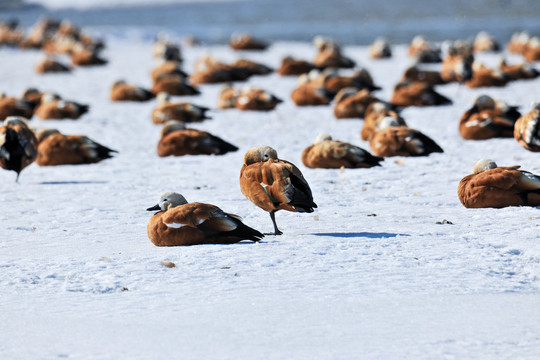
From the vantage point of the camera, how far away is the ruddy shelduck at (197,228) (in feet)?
20.4

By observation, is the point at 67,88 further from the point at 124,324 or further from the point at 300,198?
the point at 124,324

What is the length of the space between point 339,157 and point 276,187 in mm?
3312

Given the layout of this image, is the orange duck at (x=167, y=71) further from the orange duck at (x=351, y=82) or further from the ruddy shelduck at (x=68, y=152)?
Result: the ruddy shelduck at (x=68, y=152)

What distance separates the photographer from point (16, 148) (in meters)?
9.16

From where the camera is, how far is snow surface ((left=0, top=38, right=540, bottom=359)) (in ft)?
14.7

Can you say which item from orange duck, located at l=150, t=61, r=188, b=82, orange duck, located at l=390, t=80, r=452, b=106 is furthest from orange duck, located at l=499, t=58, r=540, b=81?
orange duck, located at l=150, t=61, r=188, b=82

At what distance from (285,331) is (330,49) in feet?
63.2

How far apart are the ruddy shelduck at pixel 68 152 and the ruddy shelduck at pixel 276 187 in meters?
4.26

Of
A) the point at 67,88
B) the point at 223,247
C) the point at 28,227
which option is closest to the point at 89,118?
the point at 67,88

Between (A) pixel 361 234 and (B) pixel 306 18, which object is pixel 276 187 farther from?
(B) pixel 306 18

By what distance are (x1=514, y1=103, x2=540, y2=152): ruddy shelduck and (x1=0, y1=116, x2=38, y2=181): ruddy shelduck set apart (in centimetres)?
542

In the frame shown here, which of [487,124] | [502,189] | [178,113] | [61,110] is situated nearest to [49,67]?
[61,110]

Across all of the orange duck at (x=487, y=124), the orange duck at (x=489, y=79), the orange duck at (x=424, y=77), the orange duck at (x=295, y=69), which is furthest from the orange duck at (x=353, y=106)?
the orange duck at (x=295, y=69)

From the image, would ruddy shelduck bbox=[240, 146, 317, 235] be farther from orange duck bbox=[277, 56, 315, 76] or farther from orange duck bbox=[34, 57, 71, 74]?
orange duck bbox=[34, 57, 71, 74]
